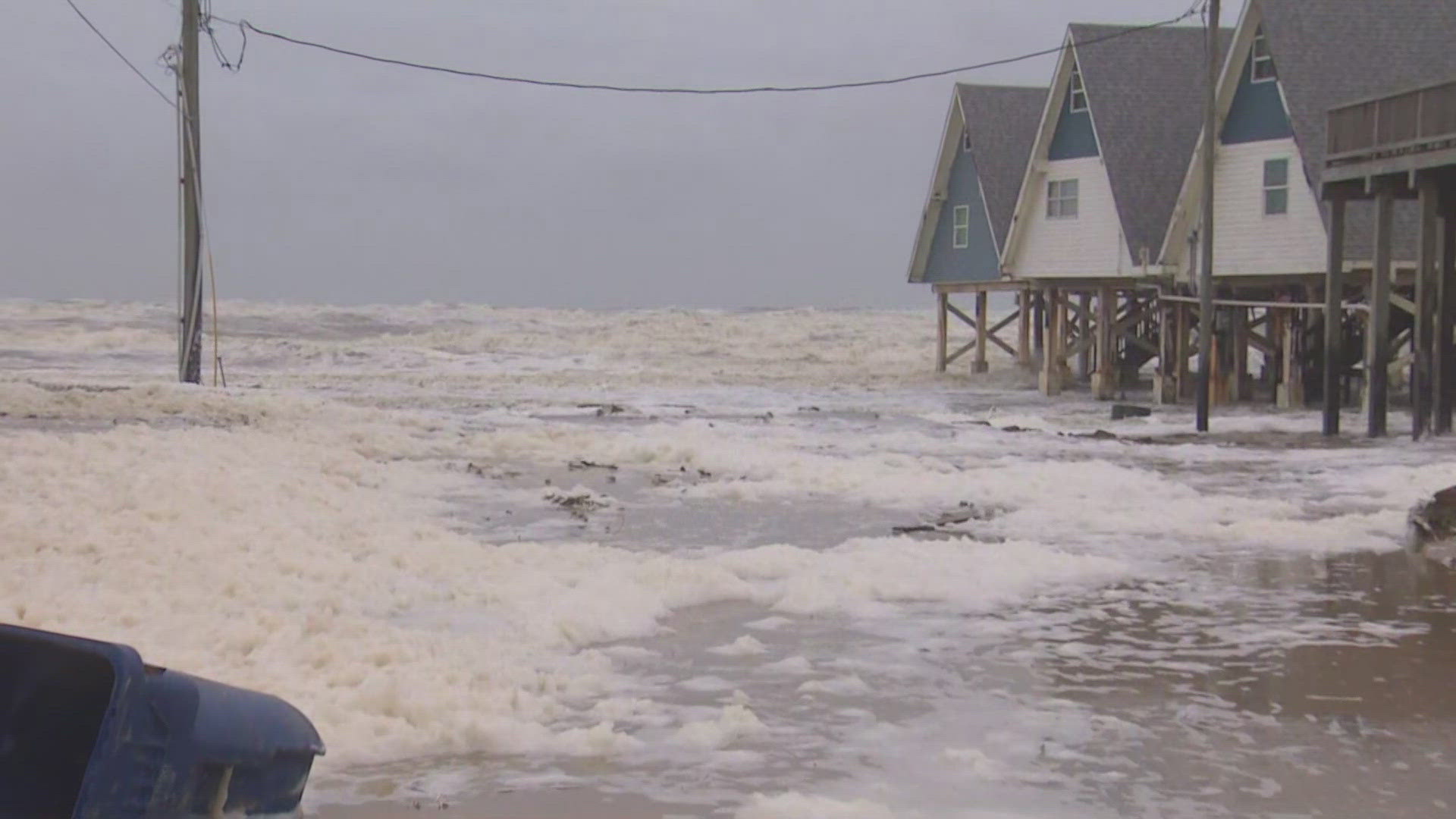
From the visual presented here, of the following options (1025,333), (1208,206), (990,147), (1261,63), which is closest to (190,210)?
(1208,206)

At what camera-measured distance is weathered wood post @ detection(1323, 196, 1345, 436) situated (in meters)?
24.1

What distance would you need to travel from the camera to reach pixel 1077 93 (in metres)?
36.3

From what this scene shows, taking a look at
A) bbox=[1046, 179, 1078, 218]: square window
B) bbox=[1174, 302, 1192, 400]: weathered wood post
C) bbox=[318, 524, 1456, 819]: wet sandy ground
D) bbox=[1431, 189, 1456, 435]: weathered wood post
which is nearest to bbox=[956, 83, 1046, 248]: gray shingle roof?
bbox=[1046, 179, 1078, 218]: square window

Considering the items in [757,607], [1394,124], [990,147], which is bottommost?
[757,607]

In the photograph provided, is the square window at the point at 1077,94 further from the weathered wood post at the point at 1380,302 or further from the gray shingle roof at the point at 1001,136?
the weathered wood post at the point at 1380,302

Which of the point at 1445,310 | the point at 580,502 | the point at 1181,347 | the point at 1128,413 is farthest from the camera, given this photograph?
the point at 1181,347

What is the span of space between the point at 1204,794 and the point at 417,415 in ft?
60.2

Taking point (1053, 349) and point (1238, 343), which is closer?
point (1238, 343)

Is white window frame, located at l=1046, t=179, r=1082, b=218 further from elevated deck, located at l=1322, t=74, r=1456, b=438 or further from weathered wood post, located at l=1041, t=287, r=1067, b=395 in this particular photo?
elevated deck, located at l=1322, t=74, r=1456, b=438

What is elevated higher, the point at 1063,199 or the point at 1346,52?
the point at 1346,52

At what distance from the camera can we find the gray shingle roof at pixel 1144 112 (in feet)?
112

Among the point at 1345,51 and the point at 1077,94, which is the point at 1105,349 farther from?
the point at 1345,51

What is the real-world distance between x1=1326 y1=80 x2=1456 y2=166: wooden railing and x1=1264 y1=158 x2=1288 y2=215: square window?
6.64m

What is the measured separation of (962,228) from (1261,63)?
13786mm
